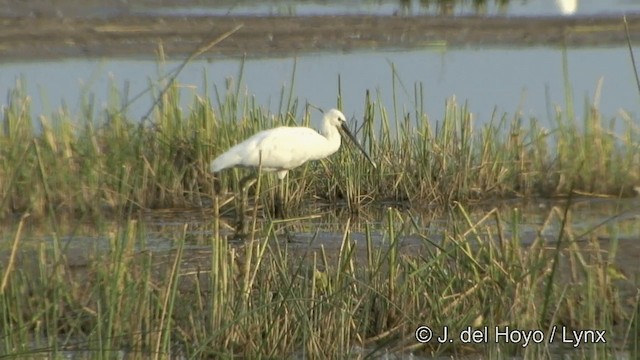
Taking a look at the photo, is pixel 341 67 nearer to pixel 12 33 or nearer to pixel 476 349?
pixel 12 33

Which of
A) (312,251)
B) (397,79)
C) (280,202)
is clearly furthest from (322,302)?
(397,79)

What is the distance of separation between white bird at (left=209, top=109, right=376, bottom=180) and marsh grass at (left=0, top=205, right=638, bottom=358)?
110 inches

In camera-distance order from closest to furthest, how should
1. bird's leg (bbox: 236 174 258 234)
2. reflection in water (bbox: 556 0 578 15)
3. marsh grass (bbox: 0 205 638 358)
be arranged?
1. marsh grass (bbox: 0 205 638 358)
2. bird's leg (bbox: 236 174 258 234)
3. reflection in water (bbox: 556 0 578 15)

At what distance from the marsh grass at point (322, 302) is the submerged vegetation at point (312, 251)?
0.04 feet

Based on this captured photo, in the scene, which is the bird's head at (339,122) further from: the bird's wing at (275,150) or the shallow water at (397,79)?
the shallow water at (397,79)

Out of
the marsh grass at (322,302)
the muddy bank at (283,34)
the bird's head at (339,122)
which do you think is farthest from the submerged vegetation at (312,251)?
the muddy bank at (283,34)

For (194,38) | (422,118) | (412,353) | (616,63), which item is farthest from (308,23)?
(412,353)

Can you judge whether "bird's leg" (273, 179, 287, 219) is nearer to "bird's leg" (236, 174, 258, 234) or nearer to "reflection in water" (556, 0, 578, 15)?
"bird's leg" (236, 174, 258, 234)

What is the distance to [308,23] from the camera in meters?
18.6

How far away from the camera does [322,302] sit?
4.95 metres

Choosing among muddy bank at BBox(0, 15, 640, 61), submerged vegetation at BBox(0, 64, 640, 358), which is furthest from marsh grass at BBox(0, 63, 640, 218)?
muddy bank at BBox(0, 15, 640, 61)

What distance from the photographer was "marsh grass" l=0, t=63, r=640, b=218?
919cm

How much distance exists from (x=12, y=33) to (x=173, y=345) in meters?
12.8

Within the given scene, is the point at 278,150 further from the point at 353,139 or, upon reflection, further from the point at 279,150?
the point at 353,139
